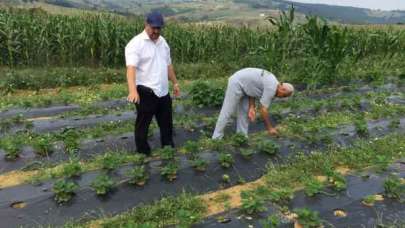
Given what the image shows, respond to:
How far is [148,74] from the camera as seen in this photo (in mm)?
5840

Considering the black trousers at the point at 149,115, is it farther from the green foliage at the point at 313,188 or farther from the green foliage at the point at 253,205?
the green foliage at the point at 313,188

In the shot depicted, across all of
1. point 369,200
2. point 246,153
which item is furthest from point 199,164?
point 369,200

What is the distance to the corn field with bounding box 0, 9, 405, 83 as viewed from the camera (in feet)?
39.6

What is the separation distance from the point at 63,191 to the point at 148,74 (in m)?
1.67

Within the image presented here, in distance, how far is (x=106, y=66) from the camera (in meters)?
16.0

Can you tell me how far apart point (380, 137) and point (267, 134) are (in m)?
1.74

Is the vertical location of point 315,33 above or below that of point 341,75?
above

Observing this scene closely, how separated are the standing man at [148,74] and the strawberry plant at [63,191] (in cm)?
115

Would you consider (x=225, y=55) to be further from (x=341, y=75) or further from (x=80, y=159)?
(x=80, y=159)

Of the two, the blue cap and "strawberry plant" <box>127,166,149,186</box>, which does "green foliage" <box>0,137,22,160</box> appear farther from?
the blue cap

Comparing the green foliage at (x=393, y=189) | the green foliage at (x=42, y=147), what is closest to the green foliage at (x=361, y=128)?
the green foliage at (x=393, y=189)

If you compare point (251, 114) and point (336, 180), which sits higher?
point (251, 114)

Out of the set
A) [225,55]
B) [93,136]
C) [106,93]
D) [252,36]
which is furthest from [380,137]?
[252,36]

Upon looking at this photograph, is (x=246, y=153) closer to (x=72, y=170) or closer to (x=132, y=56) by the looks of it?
(x=132, y=56)
